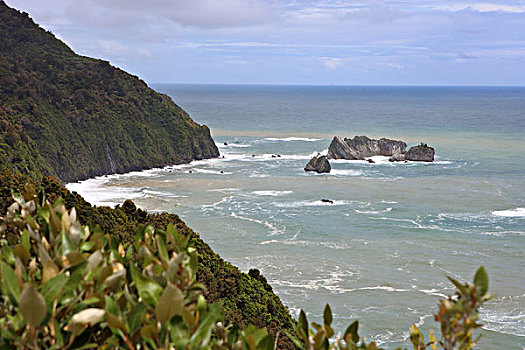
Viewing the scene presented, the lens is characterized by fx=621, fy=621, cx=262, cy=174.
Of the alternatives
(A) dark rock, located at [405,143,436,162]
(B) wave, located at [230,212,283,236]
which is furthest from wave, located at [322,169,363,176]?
(B) wave, located at [230,212,283,236]

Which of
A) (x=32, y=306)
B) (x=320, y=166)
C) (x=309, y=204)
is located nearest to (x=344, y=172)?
(x=320, y=166)

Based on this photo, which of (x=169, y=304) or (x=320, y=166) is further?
(x=320, y=166)

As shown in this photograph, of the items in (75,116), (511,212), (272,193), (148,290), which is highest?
(75,116)

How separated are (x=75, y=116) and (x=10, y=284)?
223 ft

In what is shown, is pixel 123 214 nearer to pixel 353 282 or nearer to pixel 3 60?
pixel 353 282

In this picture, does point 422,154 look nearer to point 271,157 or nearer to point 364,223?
point 271,157

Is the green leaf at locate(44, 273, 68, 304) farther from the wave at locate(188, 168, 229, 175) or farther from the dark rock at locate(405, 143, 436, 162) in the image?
the dark rock at locate(405, 143, 436, 162)

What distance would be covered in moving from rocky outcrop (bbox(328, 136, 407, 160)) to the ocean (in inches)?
68.9

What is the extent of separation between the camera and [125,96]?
77500 mm

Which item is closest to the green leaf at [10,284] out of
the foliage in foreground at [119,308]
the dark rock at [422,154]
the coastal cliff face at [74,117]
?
the foliage in foreground at [119,308]

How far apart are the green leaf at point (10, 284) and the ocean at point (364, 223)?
22.0 metres

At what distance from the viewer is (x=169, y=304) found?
9.62 ft

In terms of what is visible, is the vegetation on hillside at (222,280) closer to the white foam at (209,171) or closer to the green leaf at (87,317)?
the green leaf at (87,317)

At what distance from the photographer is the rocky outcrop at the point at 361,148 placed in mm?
74938
